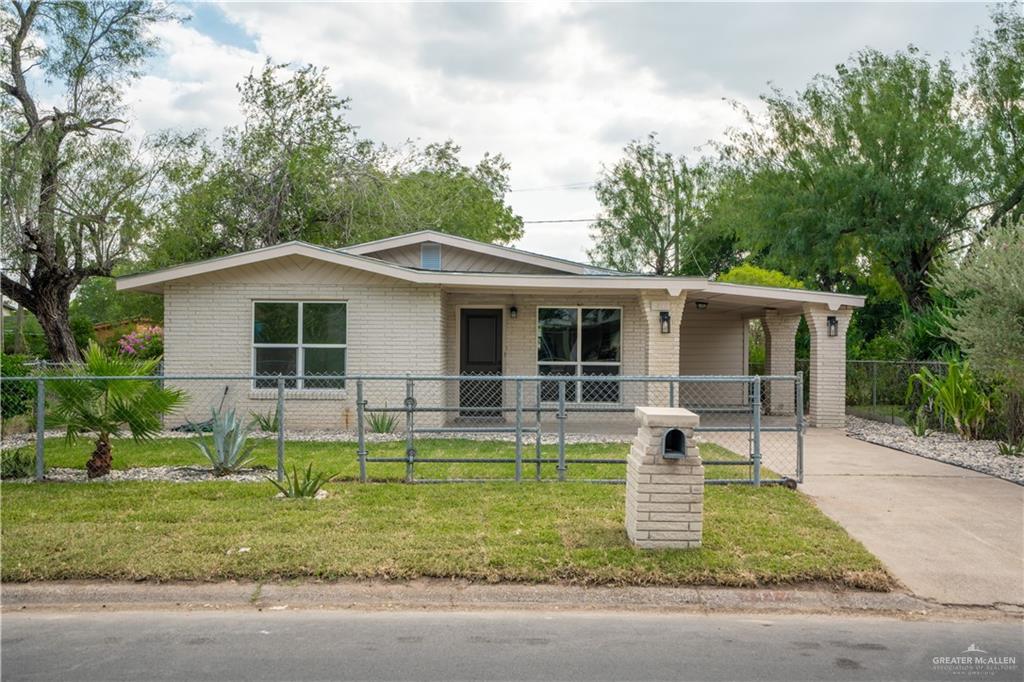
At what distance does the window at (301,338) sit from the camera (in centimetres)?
1411

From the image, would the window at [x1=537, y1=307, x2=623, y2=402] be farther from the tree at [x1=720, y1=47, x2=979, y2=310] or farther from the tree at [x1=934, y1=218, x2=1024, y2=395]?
the tree at [x1=720, y1=47, x2=979, y2=310]

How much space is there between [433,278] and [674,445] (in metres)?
7.82

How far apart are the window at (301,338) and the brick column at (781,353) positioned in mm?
9919

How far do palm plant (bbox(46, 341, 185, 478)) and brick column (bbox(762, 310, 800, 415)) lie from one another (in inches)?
537

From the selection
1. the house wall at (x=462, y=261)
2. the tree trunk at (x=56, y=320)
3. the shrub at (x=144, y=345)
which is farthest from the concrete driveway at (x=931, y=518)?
the tree trunk at (x=56, y=320)

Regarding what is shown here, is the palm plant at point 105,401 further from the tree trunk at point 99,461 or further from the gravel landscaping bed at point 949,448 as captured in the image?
the gravel landscaping bed at point 949,448

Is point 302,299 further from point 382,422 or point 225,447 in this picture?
point 225,447

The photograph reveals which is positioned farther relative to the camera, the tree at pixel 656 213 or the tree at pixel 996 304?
the tree at pixel 656 213

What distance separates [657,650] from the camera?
4781 mm

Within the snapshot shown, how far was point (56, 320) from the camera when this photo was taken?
70.2 feet

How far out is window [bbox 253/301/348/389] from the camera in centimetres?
1411

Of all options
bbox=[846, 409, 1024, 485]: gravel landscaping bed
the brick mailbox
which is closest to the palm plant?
the brick mailbox

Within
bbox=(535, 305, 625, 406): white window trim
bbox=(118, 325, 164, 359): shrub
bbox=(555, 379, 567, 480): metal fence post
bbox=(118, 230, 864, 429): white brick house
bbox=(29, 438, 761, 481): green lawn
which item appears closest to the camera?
bbox=(555, 379, 567, 480): metal fence post

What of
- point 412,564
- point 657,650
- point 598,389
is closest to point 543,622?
point 657,650
